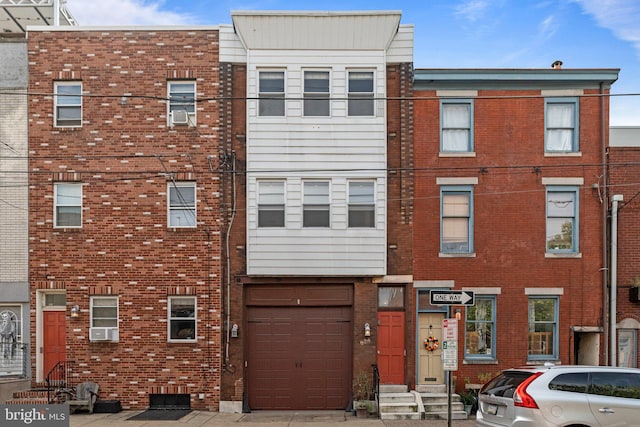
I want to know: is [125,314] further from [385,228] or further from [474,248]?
[474,248]

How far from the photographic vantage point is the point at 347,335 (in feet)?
46.9

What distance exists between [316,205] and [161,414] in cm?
666

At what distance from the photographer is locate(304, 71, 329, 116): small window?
47.3 ft

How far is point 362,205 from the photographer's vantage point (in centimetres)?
1428

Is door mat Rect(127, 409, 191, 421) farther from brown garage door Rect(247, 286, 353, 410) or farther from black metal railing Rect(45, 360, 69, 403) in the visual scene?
black metal railing Rect(45, 360, 69, 403)

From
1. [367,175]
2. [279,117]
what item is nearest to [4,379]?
[279,117]

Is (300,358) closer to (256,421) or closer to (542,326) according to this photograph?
(256,421)

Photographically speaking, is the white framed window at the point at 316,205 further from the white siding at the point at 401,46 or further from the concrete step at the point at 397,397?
the concrete step at the point at 397,397

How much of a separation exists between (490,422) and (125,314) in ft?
31.4

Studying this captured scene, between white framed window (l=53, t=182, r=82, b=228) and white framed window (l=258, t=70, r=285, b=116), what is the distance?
5.49m

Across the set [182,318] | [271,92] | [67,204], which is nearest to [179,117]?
[271,92]

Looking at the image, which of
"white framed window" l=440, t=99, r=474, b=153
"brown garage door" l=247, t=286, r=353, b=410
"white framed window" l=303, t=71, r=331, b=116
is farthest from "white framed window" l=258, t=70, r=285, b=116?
"brown garage door" l=247, t=286, r=353, b=410

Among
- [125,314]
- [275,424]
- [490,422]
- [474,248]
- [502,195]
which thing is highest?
[502,195]

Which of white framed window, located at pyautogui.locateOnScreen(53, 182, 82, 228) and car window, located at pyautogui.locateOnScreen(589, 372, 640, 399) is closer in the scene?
car window, located at pyautogui.locateOnScreen(589, 372, 640, 399)
